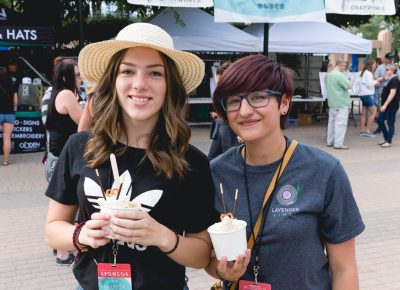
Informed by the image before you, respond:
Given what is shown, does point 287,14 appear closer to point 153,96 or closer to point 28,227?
point 28,227

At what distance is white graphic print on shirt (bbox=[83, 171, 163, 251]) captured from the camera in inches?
68.3

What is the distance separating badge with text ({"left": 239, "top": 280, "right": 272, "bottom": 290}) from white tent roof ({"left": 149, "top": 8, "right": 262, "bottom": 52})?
10048 mm

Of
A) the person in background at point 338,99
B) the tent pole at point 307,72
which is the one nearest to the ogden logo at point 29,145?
the person in background at point 338,99

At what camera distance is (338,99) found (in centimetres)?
1043

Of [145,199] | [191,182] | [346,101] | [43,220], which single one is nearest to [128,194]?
[145,199]

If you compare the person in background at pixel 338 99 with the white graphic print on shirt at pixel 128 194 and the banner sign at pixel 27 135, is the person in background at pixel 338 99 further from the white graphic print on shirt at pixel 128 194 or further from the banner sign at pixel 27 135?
the white graphic print on shirt at pixel 128 194

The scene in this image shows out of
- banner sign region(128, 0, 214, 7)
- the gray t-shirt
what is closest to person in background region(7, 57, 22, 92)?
banner sign region(128, 0, 214, 7)

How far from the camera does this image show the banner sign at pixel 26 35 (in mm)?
10312

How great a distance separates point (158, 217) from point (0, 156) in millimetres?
9038

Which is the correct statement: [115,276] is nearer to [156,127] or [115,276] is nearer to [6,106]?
[156,127]

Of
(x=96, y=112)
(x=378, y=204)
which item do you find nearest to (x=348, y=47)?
(x=378, y=204)

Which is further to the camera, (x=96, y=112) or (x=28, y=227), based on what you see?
(x=28, y=227)

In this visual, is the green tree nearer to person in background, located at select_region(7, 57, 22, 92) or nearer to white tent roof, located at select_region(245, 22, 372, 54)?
white tent roof, located at select_region(245, 22, 372, 54)

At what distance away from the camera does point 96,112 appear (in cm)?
199
